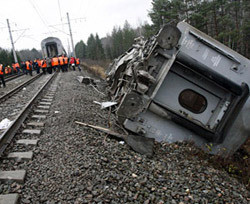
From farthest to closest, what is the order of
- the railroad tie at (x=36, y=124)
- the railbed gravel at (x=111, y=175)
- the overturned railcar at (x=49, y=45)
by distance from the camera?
the overturned railcar at (x=49, y=45), the railroad tie at (x=36, y=124), the railbed gravel at (x=111, y=175)

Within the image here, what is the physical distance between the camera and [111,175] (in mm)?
2891

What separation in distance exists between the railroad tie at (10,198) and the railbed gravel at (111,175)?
86 millimetres

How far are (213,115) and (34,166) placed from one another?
13.3 ft

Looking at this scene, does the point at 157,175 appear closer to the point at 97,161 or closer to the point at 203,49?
the point at 97,161

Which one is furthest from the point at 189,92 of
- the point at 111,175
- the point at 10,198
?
the point at 10,198

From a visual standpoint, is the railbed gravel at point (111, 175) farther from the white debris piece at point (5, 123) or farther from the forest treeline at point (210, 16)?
the forest treeline at point (210, 16)

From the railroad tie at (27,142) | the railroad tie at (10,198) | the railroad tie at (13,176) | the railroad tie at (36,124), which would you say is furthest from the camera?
the railroad tie at (36,124)

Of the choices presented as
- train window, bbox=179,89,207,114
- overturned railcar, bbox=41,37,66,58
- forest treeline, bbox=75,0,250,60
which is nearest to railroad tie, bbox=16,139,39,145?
train window, bbox=179,89,207,114

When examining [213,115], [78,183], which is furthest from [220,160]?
[78,183]

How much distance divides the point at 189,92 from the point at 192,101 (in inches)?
9.5

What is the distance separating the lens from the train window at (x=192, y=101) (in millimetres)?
5039

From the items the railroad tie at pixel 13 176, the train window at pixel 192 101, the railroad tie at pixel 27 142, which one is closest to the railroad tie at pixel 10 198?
the railroad tie at pixel 13 176

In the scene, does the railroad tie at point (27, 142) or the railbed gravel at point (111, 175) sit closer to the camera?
the railbed gravel at point (111, 175)

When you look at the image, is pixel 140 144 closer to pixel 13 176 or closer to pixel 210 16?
pixel 13 176
